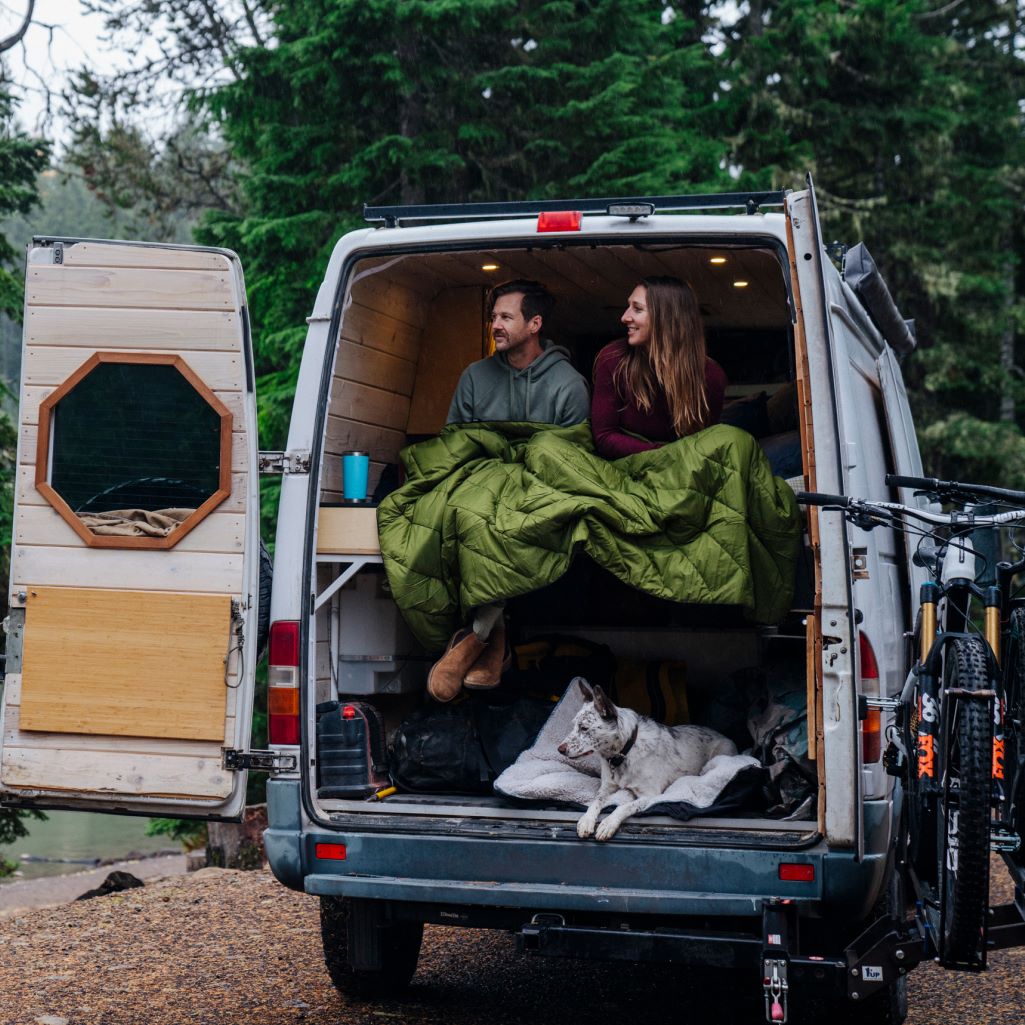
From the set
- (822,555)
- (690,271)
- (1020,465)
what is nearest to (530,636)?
(690,271)

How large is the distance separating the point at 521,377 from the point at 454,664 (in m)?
1.19

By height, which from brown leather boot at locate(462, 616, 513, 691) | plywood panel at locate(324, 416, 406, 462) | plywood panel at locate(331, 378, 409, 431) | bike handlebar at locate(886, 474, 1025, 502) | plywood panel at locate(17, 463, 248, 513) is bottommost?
brown leather boot at locate(462, 616, 513, 691)

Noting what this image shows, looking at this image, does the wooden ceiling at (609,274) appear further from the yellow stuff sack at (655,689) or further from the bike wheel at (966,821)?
the bike wheel at (966,821)

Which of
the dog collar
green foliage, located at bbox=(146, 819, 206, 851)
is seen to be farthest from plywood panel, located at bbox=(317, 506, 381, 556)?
green foliage, located at bbox=(146, 819, 206, 851)

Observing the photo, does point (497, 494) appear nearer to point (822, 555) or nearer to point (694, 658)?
point (822, 555)

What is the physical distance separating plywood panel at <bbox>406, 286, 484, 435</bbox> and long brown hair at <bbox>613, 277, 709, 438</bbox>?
0.87 meters

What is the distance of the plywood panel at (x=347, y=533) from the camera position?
13.6 feet

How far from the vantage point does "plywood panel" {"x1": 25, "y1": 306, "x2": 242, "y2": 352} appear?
4008 millimetres

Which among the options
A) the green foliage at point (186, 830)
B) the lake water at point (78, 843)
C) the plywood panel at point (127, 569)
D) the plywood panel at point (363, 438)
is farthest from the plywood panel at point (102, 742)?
the lake water at point (78, 843)

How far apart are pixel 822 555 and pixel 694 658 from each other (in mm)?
1805

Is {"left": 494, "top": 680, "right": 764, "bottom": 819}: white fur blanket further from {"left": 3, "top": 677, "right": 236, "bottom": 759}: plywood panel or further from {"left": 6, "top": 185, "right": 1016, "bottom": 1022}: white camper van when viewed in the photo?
{"left": 3, "top": 677, "right": 236, "bottom": 759}: plywood panel

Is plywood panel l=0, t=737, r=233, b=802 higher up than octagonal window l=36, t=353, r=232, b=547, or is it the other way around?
octagonal window l=36, t=353, r=232, b=547

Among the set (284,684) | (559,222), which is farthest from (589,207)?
(284,684)

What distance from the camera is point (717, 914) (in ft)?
11.5
